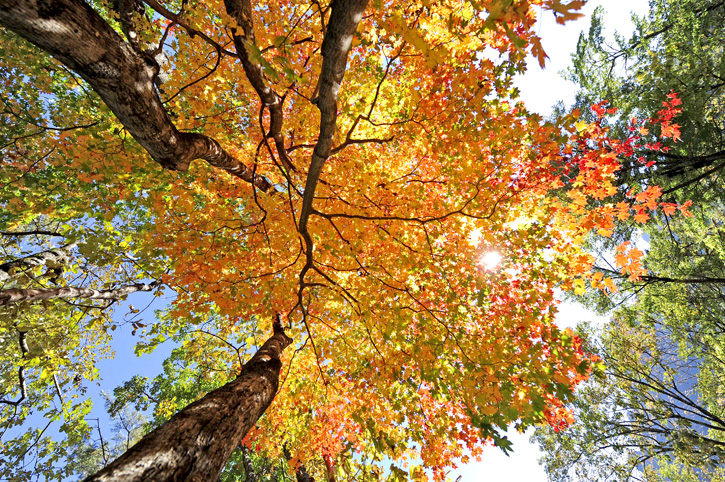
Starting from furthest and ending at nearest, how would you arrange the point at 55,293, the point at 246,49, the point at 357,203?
the point at 357,203, the point at 55,293, the point at 246,49

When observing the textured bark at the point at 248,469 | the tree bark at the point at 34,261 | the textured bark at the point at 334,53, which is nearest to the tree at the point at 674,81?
the textured bark at the point at 334,53

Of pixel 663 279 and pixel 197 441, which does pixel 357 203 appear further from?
pixel 663 279

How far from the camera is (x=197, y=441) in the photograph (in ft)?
6.60

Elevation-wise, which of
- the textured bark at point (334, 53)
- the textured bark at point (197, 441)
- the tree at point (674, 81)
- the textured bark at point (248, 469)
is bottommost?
the textured bark at point (248, 469)

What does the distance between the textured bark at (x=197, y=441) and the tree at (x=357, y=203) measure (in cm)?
5

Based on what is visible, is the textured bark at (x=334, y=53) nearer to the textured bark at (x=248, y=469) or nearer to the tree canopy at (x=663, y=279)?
the tree canopy at (x=663, y=279)

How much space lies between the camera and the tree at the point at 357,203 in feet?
12.6

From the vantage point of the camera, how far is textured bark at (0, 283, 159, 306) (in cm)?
395

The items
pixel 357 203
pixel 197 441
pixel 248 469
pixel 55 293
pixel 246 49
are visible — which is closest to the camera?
pixel 197 441

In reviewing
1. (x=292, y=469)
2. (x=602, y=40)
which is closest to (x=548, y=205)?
(x=602, y=40)

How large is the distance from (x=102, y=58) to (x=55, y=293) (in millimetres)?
4823

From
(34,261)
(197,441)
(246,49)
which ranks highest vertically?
(246,49)

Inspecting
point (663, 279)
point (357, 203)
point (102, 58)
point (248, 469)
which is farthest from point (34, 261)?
point (663, 279)

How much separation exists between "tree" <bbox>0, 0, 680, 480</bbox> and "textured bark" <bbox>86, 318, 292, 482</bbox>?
0.17ft
